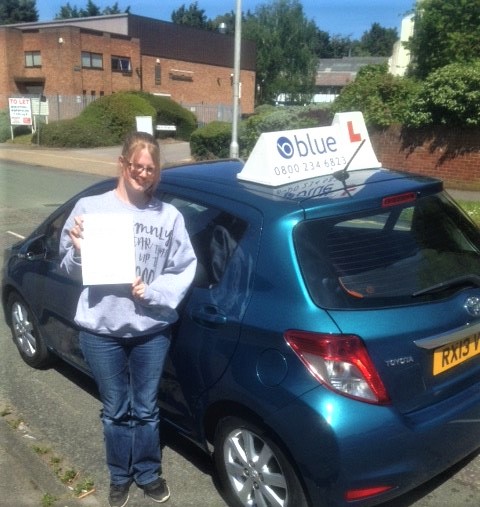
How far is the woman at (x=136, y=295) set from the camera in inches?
108

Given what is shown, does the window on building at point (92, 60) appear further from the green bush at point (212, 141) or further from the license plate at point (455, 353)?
the license plate at point (455, 353)

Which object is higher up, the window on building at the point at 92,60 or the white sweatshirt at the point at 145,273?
the window on building at the point at 92,60

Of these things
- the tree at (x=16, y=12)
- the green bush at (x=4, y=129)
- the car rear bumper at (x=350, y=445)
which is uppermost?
the tree at (x=16, y=12)

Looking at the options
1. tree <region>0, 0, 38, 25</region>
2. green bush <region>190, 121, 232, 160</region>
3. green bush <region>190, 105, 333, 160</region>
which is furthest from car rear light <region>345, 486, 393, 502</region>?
tree <region>0, 0, 38, 25</region>

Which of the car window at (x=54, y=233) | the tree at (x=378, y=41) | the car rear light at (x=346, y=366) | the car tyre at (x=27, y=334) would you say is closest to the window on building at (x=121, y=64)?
the car tyre at (x=27, y=334)

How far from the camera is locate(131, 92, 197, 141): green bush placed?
35406 mm

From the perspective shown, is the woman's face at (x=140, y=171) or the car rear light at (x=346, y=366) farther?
the woman's face at (x=140, y=171)

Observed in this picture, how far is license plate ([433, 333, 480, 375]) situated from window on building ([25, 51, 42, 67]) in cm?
4427

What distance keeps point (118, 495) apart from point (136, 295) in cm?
109

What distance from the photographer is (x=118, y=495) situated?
302 cm

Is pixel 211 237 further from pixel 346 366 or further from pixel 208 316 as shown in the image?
pixel 346 366

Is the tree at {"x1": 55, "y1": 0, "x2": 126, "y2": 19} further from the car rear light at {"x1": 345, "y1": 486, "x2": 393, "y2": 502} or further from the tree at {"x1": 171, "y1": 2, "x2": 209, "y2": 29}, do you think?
the car rear light at {"x1": 345, "y1": 486, "x2": 393, "y2": 502}

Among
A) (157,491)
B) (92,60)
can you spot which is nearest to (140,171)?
(157,491)

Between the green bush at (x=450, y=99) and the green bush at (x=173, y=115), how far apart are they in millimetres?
21990
